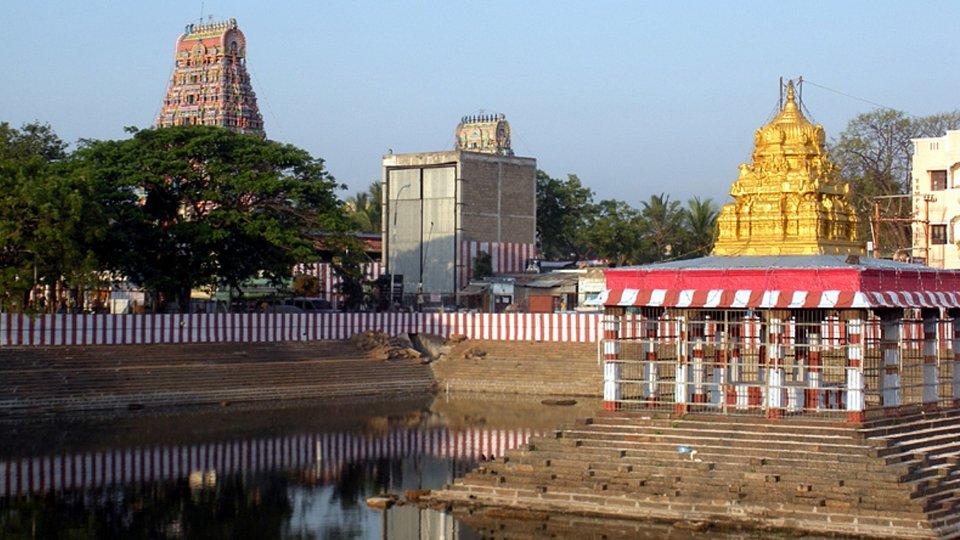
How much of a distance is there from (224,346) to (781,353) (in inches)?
1095

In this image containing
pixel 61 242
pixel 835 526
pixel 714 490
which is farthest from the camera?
pixel 61 242

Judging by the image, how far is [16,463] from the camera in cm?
3344

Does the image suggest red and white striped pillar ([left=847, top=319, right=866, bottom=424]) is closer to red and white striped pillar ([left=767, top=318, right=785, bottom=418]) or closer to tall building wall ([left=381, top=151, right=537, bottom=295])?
red and white striped pillar ([left=767, top=318, right=785, bottom=418])

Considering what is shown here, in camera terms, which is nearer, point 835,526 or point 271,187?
point 835,526

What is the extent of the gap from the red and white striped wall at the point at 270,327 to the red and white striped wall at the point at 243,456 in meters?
11.1

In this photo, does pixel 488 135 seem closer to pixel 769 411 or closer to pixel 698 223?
pixel 698 223

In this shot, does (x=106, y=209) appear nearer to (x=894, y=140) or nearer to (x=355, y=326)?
(x=355, y=326)

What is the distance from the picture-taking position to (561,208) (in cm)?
8581

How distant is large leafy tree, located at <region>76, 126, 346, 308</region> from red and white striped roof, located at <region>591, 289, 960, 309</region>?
87.7 feet

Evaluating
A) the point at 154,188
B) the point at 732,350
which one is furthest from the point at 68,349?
the point at 732,350

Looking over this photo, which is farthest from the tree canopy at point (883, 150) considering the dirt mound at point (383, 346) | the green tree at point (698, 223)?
the dirt mound at point (383, 346)

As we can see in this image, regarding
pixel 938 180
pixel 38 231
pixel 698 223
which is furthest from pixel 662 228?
pixel 38 231

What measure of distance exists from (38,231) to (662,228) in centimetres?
4208

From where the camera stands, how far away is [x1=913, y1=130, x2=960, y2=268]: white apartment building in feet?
187
